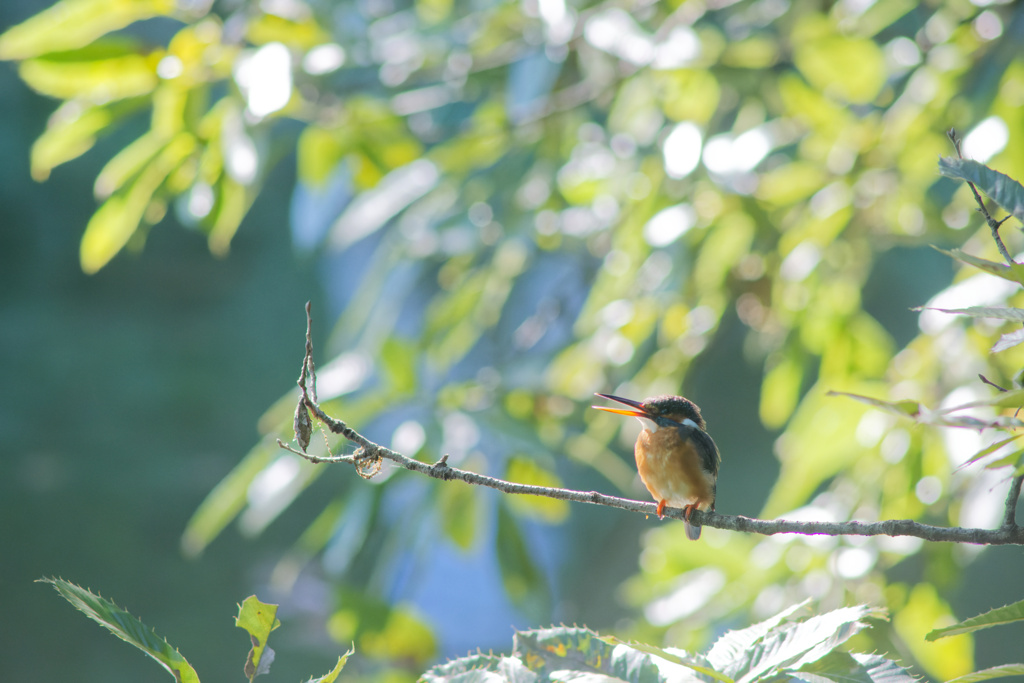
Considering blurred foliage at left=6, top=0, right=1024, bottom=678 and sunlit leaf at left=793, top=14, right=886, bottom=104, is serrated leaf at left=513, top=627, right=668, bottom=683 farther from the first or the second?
sunlit leaf at left=793, top=14, right=886, bottom=104

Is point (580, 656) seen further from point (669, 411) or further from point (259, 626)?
point (669, 411)

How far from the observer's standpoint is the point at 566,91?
2203mm

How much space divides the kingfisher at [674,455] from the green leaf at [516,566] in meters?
0.56

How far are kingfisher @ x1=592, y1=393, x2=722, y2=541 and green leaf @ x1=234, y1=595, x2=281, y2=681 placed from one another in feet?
1.75

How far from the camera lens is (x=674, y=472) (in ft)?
3.61

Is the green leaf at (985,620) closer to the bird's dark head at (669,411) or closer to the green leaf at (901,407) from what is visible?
the green leaf at (901,407)

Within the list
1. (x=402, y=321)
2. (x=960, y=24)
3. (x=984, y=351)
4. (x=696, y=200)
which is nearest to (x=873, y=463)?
(x=984, y=351)

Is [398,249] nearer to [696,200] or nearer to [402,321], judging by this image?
[696,200]

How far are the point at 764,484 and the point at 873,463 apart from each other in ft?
14.3

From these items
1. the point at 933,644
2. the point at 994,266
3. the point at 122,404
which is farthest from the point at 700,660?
the point at 122,404

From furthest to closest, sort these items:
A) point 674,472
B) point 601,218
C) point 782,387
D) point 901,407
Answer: point 601,218, point 782,387, point 674,472, point 901,407

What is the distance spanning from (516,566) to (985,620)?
1177 millimetres

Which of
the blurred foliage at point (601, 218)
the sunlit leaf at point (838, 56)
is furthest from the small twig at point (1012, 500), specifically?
the sunlit leaf at point (838, 56)

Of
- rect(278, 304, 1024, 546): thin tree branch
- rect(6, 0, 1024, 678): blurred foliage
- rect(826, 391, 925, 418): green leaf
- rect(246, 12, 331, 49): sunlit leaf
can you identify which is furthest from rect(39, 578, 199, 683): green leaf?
rect(246, 12, 331, 49): sunlit leaf
